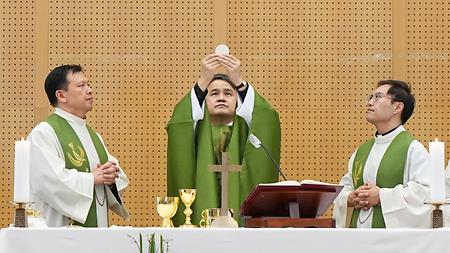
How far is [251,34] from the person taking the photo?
809cm

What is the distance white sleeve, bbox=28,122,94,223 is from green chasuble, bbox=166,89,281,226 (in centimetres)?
69

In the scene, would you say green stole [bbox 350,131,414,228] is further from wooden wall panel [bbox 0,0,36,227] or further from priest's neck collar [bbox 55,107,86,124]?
wooden wall panel [bbox 0,0,36,227]

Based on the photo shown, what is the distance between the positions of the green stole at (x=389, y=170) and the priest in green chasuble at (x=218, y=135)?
56 cm

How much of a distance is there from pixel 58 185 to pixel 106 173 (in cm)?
29

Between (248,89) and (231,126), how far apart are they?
0.85ft

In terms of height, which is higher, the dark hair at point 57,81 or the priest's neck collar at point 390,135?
the dark hair at point 57,81

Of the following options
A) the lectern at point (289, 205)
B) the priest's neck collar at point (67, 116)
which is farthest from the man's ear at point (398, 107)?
the priest's neck collar at point (67, 116)

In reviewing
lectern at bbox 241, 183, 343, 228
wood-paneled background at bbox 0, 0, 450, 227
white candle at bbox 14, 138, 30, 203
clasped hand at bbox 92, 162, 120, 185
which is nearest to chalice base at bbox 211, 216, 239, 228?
lectern at bbox 241, 183, 343, 228

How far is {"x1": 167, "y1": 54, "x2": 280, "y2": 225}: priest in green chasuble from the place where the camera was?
6.36m

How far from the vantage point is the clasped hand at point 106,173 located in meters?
5.98

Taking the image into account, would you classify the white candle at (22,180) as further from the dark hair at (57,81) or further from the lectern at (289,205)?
the dark hair at (57,81)
